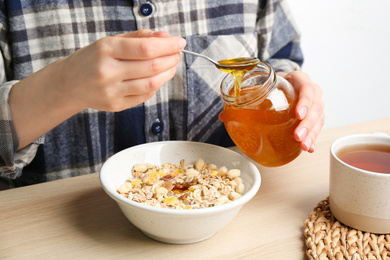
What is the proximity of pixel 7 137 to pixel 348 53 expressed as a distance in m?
2.01

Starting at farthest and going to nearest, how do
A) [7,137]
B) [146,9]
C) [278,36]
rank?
[278,36] → [146,9] → [7,137]

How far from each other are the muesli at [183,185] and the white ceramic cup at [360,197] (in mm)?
175

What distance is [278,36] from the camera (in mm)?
1335

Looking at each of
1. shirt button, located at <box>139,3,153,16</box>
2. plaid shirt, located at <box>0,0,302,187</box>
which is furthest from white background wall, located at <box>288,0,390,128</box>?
shirt button, located at <box>139,3,153,16</box>

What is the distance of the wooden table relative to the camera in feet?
2.38

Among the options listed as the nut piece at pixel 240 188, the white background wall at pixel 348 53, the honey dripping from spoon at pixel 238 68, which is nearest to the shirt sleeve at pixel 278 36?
the honey dripping from spoon at pixel 238 68

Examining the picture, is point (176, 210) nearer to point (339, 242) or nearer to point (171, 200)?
point (171, 200)

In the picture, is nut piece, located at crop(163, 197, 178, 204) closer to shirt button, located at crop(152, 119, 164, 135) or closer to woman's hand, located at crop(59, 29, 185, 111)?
woman's hand, located at crop(59, 29, 185, 111)

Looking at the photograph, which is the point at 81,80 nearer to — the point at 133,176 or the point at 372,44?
the point at 133,176

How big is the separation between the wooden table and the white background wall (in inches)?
56.8

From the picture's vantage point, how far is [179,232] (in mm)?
700

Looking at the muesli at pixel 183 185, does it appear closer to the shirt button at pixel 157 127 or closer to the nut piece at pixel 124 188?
the nut piece at pixel 124 188

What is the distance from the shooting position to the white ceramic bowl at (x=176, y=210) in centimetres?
68

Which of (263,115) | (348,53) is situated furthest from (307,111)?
(348,53)
